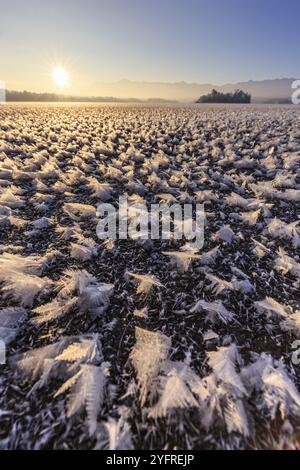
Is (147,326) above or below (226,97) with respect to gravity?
below

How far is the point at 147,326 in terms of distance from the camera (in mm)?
3447

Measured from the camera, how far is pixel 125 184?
773 cm

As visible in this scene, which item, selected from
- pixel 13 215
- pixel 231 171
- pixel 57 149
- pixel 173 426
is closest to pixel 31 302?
pixel 173 426

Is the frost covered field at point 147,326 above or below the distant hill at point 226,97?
below

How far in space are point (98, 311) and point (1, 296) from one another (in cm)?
130

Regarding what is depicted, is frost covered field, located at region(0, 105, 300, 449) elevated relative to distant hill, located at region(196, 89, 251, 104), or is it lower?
lower

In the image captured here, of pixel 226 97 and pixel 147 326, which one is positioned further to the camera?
pixel 226 97

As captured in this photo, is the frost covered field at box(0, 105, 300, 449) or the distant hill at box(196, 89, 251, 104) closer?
the frost covered field at box(0, 105, 300, 449)

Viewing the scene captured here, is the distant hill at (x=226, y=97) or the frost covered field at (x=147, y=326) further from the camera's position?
the distant hill at (x=226, y=97)

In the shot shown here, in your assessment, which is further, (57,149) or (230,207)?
(57,149)

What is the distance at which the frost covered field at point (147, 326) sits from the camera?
2.48m

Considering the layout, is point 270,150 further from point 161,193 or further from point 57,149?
point 57,149

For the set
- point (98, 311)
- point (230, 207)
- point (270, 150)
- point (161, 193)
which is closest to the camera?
point (98, 311)

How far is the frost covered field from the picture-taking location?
248 centimetres
